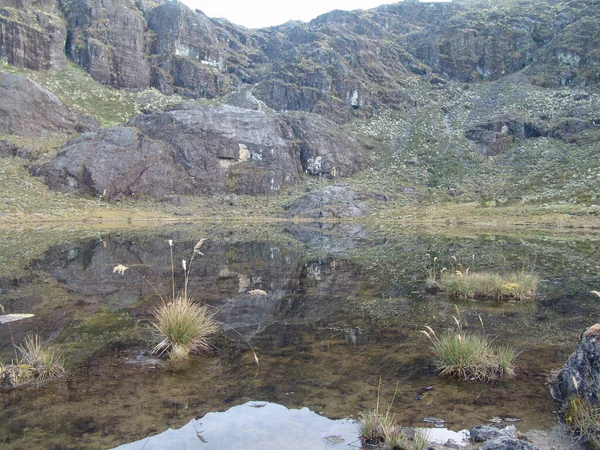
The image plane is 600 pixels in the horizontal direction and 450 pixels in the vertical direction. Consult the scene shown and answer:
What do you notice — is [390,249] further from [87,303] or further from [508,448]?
[508,448]

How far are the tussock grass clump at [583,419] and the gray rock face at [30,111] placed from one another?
117685 mm

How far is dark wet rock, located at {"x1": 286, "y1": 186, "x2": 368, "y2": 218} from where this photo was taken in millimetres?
89000

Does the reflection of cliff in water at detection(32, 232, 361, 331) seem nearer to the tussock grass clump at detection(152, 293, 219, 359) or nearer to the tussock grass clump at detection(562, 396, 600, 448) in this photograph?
the tussock grass clump at detection(152, 293, 219, 359)

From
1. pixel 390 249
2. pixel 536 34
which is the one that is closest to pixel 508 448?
pixel 390 249

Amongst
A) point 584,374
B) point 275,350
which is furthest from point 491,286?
point 275,350

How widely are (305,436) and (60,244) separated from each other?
34845 mm

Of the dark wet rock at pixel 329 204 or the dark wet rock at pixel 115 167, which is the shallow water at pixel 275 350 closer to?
the dark wet rock at pixel 329 204

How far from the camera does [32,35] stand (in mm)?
128250

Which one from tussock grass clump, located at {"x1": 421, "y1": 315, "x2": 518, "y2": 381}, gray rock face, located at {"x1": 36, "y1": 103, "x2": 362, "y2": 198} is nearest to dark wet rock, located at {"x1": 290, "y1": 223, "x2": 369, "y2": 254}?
tussock grass clump, located at {"x1": 421, "y1": 315, "x2": 518, "y2": 381}

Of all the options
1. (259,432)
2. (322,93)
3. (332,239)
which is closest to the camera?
(259,432)

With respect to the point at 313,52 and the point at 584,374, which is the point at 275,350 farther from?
the point at 313,52

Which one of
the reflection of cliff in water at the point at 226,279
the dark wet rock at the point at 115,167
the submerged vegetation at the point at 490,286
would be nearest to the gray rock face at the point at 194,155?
the dark wet rock at the point at 115,167

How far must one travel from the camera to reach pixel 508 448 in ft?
17.7

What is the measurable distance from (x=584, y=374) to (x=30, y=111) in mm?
121306
